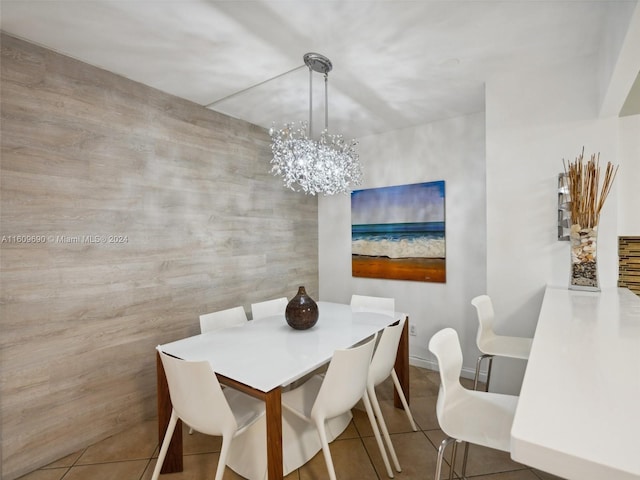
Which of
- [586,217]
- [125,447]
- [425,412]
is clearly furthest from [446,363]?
[125,447]

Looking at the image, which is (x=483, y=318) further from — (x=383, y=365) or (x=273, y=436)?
(x=273, y=436)

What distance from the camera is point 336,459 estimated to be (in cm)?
193

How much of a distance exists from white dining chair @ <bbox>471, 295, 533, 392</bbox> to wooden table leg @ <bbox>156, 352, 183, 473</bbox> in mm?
1712

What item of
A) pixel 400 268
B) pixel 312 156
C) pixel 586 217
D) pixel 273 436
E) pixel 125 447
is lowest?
pixel 125 447

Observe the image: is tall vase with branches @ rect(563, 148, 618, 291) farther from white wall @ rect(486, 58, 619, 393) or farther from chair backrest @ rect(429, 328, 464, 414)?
chair backrest @ rect(429, 328, 464, 414)

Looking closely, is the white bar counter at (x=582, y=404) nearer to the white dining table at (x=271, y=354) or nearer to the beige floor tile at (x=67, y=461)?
the white dining table at (x=271, y=354)

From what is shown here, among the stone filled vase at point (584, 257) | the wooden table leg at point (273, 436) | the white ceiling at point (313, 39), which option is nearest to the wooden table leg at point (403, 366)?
the stone filled vase at point (584, 257)

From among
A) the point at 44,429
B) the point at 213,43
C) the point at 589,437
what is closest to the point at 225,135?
the point at 213,43

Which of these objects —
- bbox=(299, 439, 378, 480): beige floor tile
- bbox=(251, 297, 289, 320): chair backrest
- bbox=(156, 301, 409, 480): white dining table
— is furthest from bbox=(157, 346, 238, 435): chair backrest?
bbox=(251, 297, 289, 320): chair backrest

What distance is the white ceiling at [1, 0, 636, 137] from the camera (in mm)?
1660

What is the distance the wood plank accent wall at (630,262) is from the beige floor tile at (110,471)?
3411mm

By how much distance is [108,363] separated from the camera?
2217 millimetres

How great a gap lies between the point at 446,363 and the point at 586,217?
1.49m

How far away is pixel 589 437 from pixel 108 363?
258 centimetres
